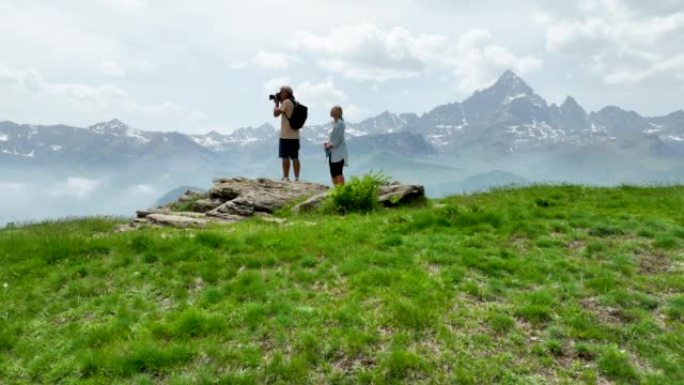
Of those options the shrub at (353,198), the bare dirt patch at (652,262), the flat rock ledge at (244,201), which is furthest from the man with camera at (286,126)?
the bare dirt patch at (652,262)

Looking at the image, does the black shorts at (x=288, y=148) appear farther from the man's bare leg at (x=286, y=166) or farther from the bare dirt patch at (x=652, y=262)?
the bare dirt patch at (x=652, y=262)

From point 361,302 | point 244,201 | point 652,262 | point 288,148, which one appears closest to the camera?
point 361,302

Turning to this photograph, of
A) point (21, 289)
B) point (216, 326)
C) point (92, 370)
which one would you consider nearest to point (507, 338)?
point (216, 326)

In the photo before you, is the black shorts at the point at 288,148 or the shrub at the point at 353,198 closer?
the shrub at the point at 353,198

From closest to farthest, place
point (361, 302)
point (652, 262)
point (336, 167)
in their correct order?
1. point (361, 302)
2. point (652, 262)
3. point (336, 167)

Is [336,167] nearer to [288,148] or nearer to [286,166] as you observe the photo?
[288,148]

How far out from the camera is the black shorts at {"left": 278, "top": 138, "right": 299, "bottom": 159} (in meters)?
26.1

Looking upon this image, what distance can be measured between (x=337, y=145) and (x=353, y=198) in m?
4.06

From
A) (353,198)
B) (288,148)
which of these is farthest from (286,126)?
(353,198)

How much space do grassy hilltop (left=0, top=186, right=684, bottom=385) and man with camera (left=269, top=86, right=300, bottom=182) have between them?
27.2 feet

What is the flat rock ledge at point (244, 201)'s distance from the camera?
21.6 metres

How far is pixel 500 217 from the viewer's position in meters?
17.9

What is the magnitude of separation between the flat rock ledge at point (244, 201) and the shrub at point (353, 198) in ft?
2.48

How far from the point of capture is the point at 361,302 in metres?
11.8
